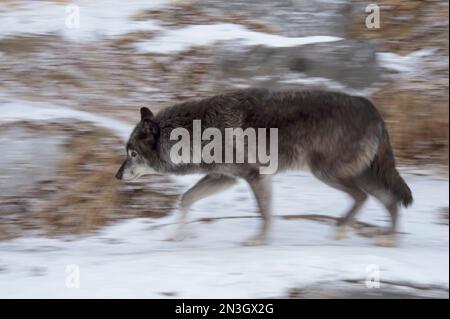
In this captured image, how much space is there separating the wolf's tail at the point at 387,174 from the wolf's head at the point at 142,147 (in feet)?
6.42

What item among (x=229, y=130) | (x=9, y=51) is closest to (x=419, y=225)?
(x=229, y=130)

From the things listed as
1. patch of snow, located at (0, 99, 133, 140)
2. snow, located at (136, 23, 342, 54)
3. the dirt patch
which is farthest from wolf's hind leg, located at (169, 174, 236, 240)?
snow, located at (136, 23, 342, 54)

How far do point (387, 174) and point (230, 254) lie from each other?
158cm

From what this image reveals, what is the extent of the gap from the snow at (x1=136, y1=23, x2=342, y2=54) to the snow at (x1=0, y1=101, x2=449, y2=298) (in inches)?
143

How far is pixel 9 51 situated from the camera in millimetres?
11438

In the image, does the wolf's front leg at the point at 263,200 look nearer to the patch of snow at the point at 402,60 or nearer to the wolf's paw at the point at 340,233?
the wolf's paw at the point at 340,233

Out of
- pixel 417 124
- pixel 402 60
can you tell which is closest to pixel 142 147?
pixel 417 124

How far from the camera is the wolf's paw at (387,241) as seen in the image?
595 cm

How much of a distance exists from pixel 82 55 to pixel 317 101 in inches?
255

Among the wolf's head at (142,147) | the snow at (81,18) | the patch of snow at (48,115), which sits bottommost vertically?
the wolf's head at (142,147)

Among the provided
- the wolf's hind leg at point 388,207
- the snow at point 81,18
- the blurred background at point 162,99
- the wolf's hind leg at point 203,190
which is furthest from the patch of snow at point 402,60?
the wolf's hind leg at point 203,190

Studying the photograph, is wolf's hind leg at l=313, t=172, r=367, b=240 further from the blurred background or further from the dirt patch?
the dirt patch

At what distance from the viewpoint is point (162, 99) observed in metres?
10.3

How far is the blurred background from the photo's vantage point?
5.66 meters
